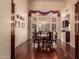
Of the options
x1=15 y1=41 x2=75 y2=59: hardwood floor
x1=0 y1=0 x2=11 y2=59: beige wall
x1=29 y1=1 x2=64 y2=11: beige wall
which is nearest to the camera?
x1=0 y1=0 x2=11 y2=59: beige wall

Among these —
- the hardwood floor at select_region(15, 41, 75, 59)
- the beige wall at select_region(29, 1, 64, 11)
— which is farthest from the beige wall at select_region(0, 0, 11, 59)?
the beige wall at select_region(29, 1, 64, 11)

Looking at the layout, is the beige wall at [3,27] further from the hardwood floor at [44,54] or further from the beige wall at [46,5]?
the beige wall at [46,5]

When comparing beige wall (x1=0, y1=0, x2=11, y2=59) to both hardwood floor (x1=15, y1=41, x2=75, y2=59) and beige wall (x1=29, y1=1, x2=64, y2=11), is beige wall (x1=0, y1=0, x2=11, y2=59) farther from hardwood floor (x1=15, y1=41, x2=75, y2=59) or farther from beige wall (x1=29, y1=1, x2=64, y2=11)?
beige wall (x1=29, y1=1, x2=64, y2=11)

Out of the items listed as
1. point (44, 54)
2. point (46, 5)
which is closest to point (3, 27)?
point (44, 54)

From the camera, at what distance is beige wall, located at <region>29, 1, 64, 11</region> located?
15.9 meters

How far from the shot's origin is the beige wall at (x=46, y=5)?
15945 millimetres

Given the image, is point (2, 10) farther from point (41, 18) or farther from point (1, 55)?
point (41, 18)

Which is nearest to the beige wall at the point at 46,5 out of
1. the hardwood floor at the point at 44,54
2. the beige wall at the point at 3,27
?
the hardwood floor at the point at 44,54

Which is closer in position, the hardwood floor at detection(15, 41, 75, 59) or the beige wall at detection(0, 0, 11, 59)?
the beige wall at detection(0, 0, 11, 59)

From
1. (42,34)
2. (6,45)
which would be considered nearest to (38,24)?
(42,34)

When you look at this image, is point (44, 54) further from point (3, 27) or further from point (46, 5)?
point (46, 5)

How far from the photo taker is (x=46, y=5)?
15969 millimetres

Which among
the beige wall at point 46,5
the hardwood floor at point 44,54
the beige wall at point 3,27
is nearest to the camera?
the beige wall at point 3,27

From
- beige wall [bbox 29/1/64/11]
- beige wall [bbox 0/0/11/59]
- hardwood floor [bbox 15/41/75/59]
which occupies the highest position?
beige wall [bbox 29/1/64/11]
